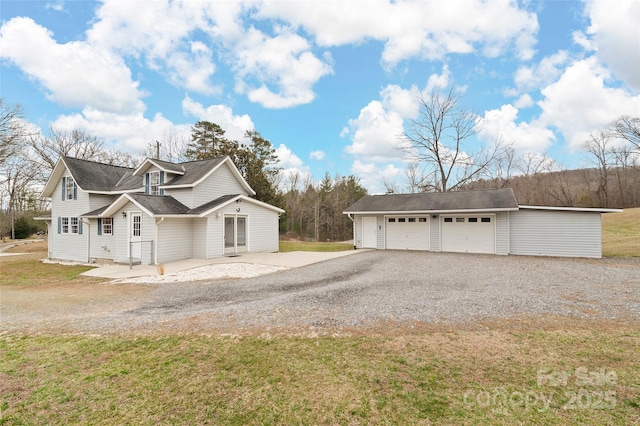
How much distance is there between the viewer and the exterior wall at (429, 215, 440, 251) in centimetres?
1723

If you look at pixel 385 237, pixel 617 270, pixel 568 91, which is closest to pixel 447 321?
pixel 617 270

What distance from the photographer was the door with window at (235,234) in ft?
53.6

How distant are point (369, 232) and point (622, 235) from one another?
66.0 ft

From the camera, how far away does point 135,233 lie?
14.5m

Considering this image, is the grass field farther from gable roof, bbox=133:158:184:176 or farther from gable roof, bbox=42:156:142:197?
gable roof, bbox=42:156:142:197

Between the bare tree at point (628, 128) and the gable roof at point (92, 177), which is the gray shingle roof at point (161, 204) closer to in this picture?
the gable roof at point (92, 177)

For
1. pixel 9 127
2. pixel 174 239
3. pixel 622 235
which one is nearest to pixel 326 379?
pixel 174 239

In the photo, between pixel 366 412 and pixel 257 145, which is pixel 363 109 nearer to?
pixel 257 145

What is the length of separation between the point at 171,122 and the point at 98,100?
34.4ft

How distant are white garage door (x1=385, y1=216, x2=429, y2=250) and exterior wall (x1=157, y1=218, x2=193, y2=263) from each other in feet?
38.0

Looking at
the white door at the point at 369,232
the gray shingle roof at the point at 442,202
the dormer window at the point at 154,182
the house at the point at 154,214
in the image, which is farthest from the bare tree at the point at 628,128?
the dormer window at the point at 154,182

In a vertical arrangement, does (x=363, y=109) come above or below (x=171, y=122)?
below

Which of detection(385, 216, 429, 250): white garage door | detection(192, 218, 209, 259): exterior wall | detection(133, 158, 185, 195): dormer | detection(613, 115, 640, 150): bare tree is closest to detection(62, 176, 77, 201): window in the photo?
detection(133, 158, 185, 195): dormer

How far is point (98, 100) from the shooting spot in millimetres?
21984
